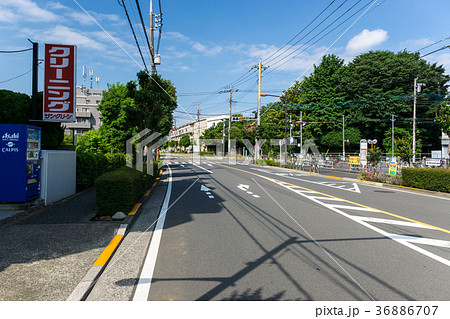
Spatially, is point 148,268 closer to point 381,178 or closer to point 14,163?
point 14,163

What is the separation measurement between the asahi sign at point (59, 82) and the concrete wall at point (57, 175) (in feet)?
4.25

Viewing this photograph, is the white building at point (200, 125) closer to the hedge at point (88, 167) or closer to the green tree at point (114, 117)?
the green tree at point (114, 117)

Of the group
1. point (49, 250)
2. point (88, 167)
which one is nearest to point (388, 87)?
point (88, 167)

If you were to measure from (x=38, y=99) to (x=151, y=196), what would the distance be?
5190 mm

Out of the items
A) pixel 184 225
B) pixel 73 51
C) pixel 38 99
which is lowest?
pixel 184 225

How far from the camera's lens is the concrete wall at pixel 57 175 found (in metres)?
9.49

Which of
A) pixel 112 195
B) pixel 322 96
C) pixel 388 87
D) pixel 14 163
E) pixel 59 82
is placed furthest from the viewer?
pixel 322 96

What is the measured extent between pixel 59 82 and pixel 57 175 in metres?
3.05

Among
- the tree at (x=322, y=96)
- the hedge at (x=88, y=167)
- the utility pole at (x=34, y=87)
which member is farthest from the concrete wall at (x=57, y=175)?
the tree at (x=322, y=96)

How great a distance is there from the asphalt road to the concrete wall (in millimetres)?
3647

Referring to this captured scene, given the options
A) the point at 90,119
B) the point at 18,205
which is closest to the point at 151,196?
the point at 18,205

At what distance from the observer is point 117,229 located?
274 inches

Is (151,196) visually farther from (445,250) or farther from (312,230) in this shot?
(445,250)

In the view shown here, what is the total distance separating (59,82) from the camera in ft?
34.6
